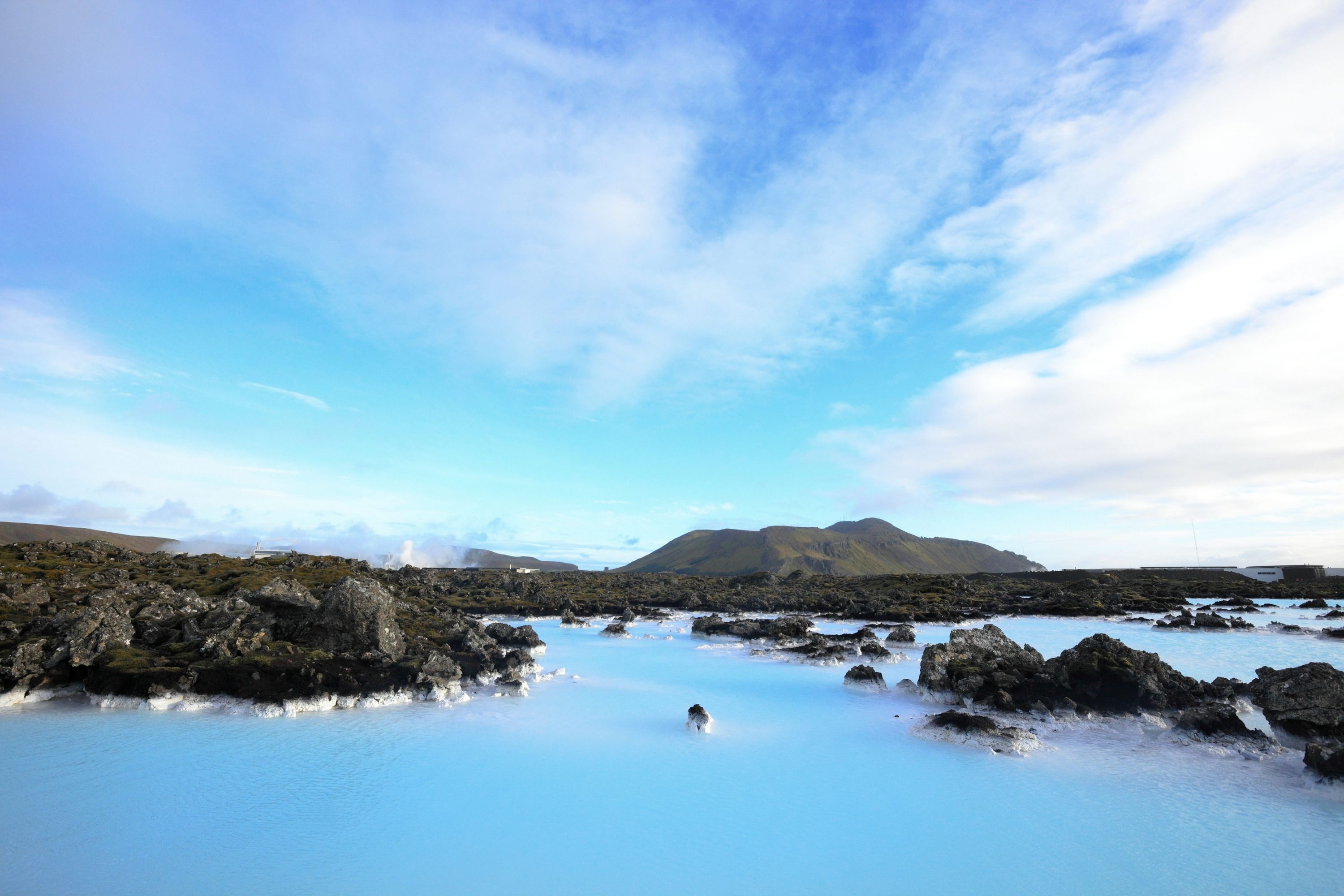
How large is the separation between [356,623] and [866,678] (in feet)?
48.1

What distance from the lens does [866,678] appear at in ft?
58.1

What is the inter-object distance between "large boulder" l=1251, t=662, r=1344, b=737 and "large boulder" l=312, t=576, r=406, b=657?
2029cm

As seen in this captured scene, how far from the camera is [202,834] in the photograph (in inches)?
328

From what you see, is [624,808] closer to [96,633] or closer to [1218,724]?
[1218,724]

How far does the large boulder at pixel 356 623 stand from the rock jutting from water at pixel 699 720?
28.9 feet

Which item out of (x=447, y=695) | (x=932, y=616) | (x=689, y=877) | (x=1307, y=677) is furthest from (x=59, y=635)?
(x=932, y=616)

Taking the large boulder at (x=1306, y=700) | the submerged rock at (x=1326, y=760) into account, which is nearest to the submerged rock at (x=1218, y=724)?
the large boulder at (x=1306, y=700)

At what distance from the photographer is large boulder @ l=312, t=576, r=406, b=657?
57.0 ft

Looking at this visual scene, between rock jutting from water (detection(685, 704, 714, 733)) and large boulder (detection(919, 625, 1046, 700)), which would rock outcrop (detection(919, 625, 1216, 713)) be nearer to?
large boulder (detection(919, 625, 1046, 700))

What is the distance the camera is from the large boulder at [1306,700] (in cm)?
1122

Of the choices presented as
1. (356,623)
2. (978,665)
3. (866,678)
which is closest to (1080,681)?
(978,665)

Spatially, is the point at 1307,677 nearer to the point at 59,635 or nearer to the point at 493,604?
the point at 59,635

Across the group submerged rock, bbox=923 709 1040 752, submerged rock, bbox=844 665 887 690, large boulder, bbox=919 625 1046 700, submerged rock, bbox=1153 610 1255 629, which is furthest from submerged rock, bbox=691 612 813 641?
submerged rock, bbox=1153 610 1255 629

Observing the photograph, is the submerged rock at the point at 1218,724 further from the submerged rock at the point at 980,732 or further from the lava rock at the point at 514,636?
the lava rock at the point at 514,636
